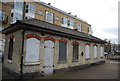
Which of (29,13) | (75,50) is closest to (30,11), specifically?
(29,13)

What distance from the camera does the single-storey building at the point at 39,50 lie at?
7.99 m

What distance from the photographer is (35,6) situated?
26.6m

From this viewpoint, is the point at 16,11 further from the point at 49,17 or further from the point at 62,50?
the point at 62,50

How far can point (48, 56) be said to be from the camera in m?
9.48

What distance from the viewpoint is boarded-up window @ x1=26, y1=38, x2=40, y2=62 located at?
8.18 m

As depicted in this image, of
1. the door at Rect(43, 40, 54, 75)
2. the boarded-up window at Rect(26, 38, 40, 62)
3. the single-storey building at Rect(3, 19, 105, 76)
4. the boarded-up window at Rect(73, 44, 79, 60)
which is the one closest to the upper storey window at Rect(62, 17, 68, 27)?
the single-storey building at Rect(3, 19, 105, 76)

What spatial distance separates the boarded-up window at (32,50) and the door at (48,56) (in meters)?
0.83

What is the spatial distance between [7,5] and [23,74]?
19.7 m

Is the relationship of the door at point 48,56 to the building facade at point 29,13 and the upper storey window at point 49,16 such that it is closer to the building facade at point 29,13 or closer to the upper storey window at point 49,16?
the building facade at point 29,13

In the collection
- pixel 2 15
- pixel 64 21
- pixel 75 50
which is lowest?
pixel 75 50

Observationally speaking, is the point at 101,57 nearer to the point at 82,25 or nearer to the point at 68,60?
the point at 68,60

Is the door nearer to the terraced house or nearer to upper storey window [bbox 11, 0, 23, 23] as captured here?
the terraced house

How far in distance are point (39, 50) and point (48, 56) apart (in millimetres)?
1090

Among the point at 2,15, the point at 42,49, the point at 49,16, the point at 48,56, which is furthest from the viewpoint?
the point at 49,16
